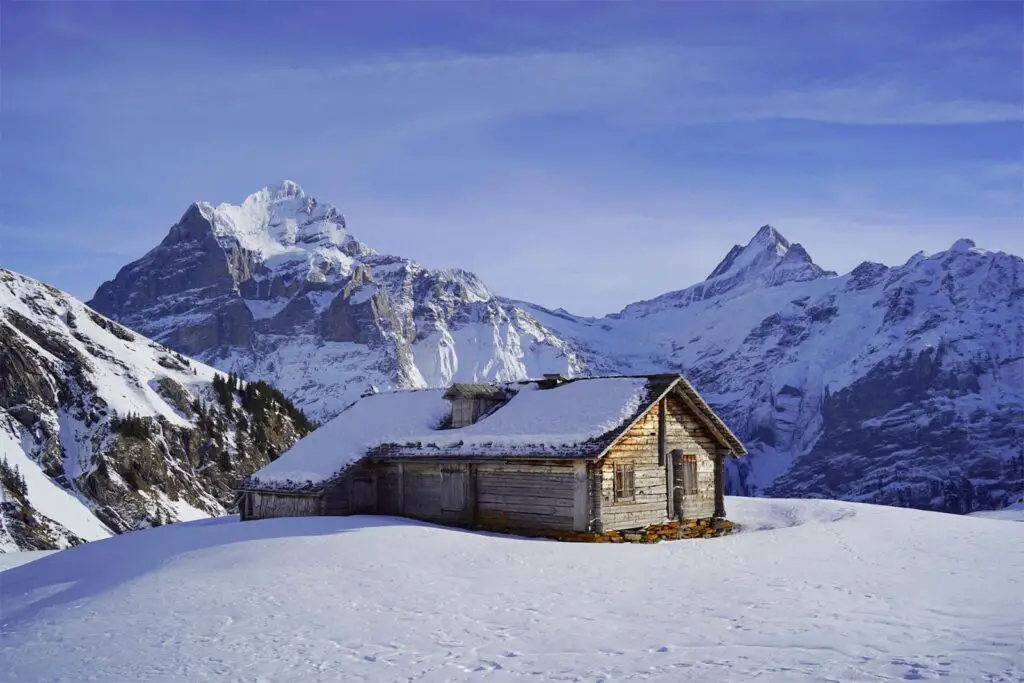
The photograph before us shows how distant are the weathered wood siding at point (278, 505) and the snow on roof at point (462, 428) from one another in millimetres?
438

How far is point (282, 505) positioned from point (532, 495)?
10.4 m

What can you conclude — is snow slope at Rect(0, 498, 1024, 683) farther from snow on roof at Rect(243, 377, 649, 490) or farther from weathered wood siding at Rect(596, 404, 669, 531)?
snow on roof at Rect(243, 377, 649, 490)

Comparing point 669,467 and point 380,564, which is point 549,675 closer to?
point 380,564

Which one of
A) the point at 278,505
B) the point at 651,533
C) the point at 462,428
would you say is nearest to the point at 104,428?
the point at 278,505

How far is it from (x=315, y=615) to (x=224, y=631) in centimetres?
171

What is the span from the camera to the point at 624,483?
101 ft

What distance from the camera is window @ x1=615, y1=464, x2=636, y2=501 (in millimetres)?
30359

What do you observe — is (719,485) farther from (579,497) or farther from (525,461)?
(525,461)

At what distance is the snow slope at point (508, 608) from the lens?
13.9 m

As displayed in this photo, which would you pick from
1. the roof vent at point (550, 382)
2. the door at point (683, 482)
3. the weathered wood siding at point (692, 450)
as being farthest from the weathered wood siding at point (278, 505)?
the weathered wood siding at point (692, 450)

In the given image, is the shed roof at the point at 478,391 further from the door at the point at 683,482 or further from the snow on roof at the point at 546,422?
the door at the point at 683,482

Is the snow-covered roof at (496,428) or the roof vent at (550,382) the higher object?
the roof vent at (550,382)

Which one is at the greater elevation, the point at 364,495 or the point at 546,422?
the point at 546,422

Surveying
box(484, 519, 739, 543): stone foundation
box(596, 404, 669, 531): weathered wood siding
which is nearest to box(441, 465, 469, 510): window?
box(484, 519, 739, 543): stone foundation
